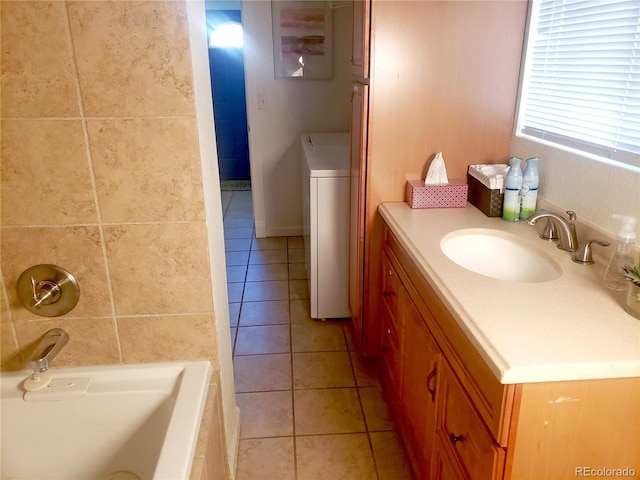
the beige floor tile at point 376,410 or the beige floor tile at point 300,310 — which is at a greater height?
the beige floor tile at point 300,310

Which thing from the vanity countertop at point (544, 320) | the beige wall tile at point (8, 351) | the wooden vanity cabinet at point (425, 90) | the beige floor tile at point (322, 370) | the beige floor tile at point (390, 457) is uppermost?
the wooden vanity cabinet at point (425, 90)

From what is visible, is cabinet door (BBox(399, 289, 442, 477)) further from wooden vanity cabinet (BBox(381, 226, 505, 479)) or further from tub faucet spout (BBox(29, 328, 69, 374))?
tub faucet spout (BBox(29, 328, 69, 374))

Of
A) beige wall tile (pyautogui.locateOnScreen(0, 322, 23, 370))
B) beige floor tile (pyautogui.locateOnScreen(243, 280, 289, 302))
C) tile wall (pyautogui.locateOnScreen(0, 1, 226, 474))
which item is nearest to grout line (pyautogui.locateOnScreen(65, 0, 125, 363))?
tile wall (pyautogui.locateOnScreen(0, 1, 226, 474))

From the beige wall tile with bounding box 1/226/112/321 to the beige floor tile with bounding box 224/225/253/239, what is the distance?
2.80 meters

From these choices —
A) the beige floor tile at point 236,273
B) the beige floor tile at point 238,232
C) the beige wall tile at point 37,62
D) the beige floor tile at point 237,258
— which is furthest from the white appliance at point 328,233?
the beige floor tile at point 238,232

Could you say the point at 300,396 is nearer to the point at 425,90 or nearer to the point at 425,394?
the point at 425,394

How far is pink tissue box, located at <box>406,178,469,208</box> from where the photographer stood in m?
1.92

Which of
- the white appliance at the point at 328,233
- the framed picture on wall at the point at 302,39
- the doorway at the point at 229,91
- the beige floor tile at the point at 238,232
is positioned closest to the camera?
the white appliance at the point at 328,233

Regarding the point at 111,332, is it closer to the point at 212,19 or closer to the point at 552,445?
the point at 552,445

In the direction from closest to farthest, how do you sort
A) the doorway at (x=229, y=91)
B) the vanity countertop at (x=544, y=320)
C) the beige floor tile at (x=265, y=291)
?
the vanity countertop at (x=544, y=320) < the beige floor tile at (x=265, y=291) < the doorway at (x=229, y=91)

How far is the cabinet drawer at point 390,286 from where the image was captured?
6.06 feet

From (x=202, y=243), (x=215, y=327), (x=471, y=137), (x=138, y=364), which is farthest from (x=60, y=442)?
(x=471, y=137)

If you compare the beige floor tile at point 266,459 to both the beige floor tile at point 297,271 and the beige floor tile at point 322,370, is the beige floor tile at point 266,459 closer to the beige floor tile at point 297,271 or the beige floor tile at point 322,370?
the beige floor tile at point 322,370

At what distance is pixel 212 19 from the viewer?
5512 millimetres
